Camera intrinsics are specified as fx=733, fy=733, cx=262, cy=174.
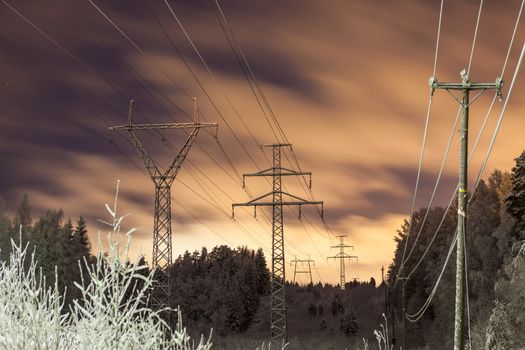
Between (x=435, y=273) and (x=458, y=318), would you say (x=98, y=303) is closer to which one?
(x=458, y=318)

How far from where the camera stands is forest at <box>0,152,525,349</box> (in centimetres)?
4484

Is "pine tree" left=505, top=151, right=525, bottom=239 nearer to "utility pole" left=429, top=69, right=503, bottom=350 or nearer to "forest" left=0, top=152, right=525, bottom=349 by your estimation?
"forest" left=0, top=152, right=525, bottom=349

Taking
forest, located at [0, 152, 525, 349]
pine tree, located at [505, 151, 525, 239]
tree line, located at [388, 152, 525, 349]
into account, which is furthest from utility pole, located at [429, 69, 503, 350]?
pine tree, located at [505, 151, 525, 239]

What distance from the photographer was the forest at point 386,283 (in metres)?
44.8

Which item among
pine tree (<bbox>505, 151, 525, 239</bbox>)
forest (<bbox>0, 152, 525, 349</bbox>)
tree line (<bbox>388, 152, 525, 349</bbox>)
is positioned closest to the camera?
tree line (<bbox>388, 152, 525, 349</bbox>)

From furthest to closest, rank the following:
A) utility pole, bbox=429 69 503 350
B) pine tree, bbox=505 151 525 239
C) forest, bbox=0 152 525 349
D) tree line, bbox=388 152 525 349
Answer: pine tree, bbox=505 151 525 239
forest, bbox=0 152 525 349
tree line, bbox=388 152 525 349
utility pole, bbox=429 69 503 350

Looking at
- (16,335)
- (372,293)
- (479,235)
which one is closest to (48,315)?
(16,335)

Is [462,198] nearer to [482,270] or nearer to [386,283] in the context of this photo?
[386,283]

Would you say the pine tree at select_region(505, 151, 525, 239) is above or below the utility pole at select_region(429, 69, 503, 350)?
above

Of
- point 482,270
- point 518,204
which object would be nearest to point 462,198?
Answer: point 518,204

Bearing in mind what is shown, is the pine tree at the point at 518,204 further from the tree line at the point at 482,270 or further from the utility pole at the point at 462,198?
the utility pole at the point at 462,198

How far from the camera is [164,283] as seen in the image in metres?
36.3

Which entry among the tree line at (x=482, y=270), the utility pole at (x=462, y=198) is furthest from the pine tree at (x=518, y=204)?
the utility pole at (x=462, y=198)

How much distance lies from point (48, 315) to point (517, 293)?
36.2 m
